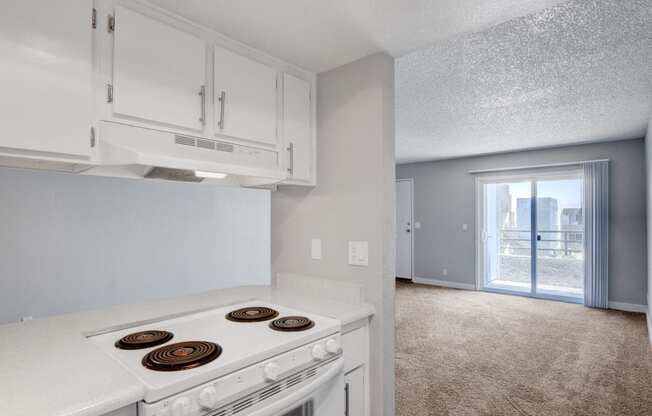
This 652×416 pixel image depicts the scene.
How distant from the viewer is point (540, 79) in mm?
2762

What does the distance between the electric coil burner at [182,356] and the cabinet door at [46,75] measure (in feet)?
2.49

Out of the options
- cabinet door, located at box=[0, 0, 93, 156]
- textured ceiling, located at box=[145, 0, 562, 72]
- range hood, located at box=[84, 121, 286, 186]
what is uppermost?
textured ceiling, located at box=[145, 0, 562, 72]

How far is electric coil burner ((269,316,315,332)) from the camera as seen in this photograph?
140cm

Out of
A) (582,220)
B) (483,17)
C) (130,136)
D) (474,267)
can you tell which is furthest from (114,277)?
(582,220)

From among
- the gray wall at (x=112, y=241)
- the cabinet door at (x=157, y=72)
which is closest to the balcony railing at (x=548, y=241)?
the gray wall at (x=112, y=241)

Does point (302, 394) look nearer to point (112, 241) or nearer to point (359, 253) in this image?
point (359, 253)

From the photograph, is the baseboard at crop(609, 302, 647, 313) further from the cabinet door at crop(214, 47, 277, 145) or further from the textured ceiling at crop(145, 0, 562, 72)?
the cabinet door at crop(214, 47, 277, 145)

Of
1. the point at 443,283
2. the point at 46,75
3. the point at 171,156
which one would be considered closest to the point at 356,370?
the point at 171,156

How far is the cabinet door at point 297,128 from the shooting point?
196 centimetres

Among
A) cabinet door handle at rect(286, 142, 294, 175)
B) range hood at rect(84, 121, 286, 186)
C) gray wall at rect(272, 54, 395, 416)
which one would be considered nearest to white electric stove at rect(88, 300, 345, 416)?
gray wall at rect(272, 54, 395, 416)

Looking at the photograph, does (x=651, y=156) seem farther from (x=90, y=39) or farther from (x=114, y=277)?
(x=114, y=277)

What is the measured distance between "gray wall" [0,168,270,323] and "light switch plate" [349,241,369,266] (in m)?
2.21

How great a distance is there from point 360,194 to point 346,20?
839 mm

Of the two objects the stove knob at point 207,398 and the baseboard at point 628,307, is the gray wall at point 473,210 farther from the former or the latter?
the stove knob at point 207,398
